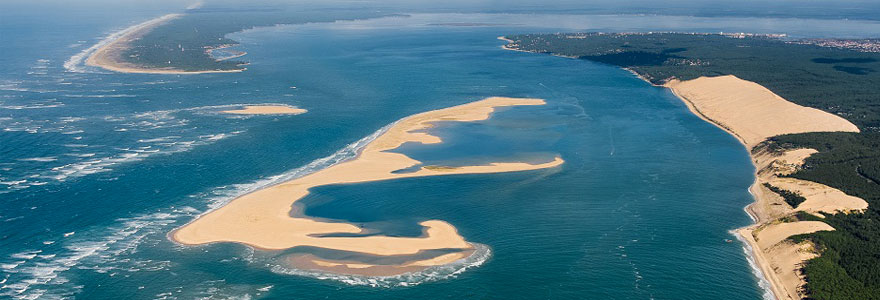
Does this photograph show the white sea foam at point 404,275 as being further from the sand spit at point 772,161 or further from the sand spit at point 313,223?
the sand spit at point 772,161

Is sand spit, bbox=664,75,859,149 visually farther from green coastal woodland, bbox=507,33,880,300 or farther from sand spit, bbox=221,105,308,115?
sand spit, bbox=221,105,308,115

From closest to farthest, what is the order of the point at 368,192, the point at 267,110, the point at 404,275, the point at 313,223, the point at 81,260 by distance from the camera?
the point at 404,275, the point at 81,260, the point at 313,223, the point at 368,192, the point at 267,110

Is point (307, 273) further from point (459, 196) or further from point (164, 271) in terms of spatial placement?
point (459, 196)

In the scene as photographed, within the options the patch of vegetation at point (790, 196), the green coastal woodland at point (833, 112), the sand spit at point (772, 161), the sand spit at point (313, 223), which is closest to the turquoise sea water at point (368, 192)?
the sand spit at point (313, 223)


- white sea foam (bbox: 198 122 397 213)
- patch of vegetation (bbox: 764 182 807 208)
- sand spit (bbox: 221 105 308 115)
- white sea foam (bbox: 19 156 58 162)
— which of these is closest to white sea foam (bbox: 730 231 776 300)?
patch of vegetation (bbox: 764 182 807 208)

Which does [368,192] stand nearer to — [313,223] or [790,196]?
[313,223]

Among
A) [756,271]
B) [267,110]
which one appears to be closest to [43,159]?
[267,110]
